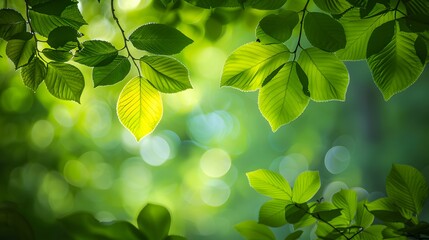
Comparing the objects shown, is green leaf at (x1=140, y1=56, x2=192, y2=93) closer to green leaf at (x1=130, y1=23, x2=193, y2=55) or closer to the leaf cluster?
green leaf at (x1=130, y1=23, x2=193, y2=55)

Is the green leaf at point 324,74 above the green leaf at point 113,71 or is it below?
above

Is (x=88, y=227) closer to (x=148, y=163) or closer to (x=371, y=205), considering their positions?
(x=371, y=205)

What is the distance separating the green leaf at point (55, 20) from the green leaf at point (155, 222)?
225mm

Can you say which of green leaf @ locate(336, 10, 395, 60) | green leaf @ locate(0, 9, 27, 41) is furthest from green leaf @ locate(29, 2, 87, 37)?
green leaf @ locate(336, 10, 395, 60)

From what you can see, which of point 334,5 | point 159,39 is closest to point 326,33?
point 334,5

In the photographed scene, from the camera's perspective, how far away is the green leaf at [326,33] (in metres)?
0.43

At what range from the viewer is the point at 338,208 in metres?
0.47

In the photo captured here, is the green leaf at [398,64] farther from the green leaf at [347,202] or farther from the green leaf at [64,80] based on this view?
the green leaf at [64,80]

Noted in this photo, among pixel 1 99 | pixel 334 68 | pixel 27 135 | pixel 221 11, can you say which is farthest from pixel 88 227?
pixel 27 135

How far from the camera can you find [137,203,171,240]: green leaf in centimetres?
46

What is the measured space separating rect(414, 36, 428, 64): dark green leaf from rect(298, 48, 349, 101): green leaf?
76mm

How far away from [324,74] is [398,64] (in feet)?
0.26

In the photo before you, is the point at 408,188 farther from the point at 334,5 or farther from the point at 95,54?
the point at 95,54

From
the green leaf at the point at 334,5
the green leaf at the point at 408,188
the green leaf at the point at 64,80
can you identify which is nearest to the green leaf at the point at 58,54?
the green leaf at the point at 64,80
